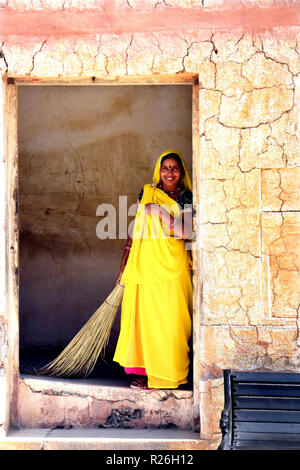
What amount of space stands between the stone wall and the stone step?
0.28 meters

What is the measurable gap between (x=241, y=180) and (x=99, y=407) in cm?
169

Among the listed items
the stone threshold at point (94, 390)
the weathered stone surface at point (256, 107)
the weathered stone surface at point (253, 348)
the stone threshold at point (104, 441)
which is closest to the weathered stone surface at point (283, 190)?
the weathered stone surface at point (256, 107)

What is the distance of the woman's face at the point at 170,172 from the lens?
468cm

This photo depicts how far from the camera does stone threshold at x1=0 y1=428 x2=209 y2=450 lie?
4031 mm

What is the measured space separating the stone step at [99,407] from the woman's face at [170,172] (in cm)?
143

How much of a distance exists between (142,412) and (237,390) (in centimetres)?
83

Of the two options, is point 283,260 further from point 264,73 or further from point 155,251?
point 264,73

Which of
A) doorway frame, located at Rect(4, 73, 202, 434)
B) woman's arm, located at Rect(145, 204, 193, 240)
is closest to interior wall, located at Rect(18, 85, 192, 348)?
woman's arm, located at Rect(145, 204, 193, 240)

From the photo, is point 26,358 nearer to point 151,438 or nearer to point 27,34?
point 151,438

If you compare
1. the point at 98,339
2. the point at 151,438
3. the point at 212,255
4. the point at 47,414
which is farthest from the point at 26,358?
the point at 212,255

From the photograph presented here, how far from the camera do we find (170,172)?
4.68m

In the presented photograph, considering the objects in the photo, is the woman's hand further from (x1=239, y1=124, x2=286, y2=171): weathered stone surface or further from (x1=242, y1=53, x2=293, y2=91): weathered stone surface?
(x1=242, y1=53, x2=293, y2=91): weathered stone surface

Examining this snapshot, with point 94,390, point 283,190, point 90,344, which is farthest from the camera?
point 90,344

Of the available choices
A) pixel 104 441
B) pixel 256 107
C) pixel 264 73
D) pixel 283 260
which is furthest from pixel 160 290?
pixel 264 73
